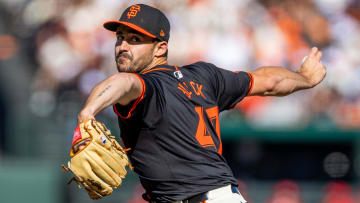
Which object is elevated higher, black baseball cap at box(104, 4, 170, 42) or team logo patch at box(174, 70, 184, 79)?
black baseball cap at box(104, 4, 170, 42)

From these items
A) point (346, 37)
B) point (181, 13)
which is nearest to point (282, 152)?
point (346, 37)

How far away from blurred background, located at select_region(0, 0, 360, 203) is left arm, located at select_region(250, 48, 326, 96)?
13.0 feet

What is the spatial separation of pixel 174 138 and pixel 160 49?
682 millimetres

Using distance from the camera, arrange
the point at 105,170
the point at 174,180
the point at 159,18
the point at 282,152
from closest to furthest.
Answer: the point at 105,170
the point at 174,180
the point at 159,18
the point at 282,152

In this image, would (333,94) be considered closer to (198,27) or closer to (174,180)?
(198,27)

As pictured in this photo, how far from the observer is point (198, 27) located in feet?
30.1

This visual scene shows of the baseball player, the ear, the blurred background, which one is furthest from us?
the blurred background

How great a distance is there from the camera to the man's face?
391cm

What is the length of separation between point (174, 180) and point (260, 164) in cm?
595

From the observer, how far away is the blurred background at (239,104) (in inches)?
336

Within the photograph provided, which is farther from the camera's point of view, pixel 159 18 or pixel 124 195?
pixel 124 195

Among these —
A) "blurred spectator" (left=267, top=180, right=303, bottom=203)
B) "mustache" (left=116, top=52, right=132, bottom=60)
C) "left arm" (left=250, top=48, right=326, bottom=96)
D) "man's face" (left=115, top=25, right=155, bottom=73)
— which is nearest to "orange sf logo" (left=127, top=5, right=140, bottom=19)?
"man's face" (left=115, top=25, right=155, bottom=73)

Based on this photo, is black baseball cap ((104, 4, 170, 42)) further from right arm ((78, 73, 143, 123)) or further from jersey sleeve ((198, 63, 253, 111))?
right arm ((78, 73, 143, 123))

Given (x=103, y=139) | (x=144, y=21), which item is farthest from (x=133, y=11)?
(x=103, y=139)
